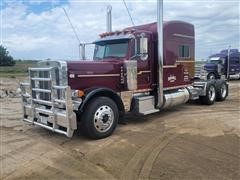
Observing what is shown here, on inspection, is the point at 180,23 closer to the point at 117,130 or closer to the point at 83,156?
the point at 117,130

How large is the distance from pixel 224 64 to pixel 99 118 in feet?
61.7

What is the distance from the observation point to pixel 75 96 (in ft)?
22.7

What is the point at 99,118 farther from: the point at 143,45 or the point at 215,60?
the point at 215,60

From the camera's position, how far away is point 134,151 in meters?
6.23

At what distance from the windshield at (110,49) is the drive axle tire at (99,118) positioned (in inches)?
65.5

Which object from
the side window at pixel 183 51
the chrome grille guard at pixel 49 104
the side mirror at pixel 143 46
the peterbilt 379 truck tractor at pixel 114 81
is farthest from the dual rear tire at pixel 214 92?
the chrome grille guard at pixel 49 104

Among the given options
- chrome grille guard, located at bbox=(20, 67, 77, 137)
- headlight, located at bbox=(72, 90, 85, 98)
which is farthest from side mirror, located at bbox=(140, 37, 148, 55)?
chrome grille guard, located at bbox=(20, 67, 77, 137)

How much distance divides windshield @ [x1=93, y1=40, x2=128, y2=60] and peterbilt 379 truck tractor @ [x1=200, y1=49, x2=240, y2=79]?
1495cm

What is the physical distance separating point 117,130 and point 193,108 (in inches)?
165

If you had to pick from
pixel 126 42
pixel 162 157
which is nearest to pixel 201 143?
pixel 162 157

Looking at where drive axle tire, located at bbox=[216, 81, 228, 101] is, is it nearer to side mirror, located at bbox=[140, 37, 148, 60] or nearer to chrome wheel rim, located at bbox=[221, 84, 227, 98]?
chrome wheel rim, located at bbox=[221, 84, 227, 98]

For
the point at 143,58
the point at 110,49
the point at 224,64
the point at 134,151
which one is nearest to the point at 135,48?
the point at 143,58

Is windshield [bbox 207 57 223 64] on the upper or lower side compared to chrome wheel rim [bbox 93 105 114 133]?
upper

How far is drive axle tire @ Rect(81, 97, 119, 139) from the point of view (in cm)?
698
